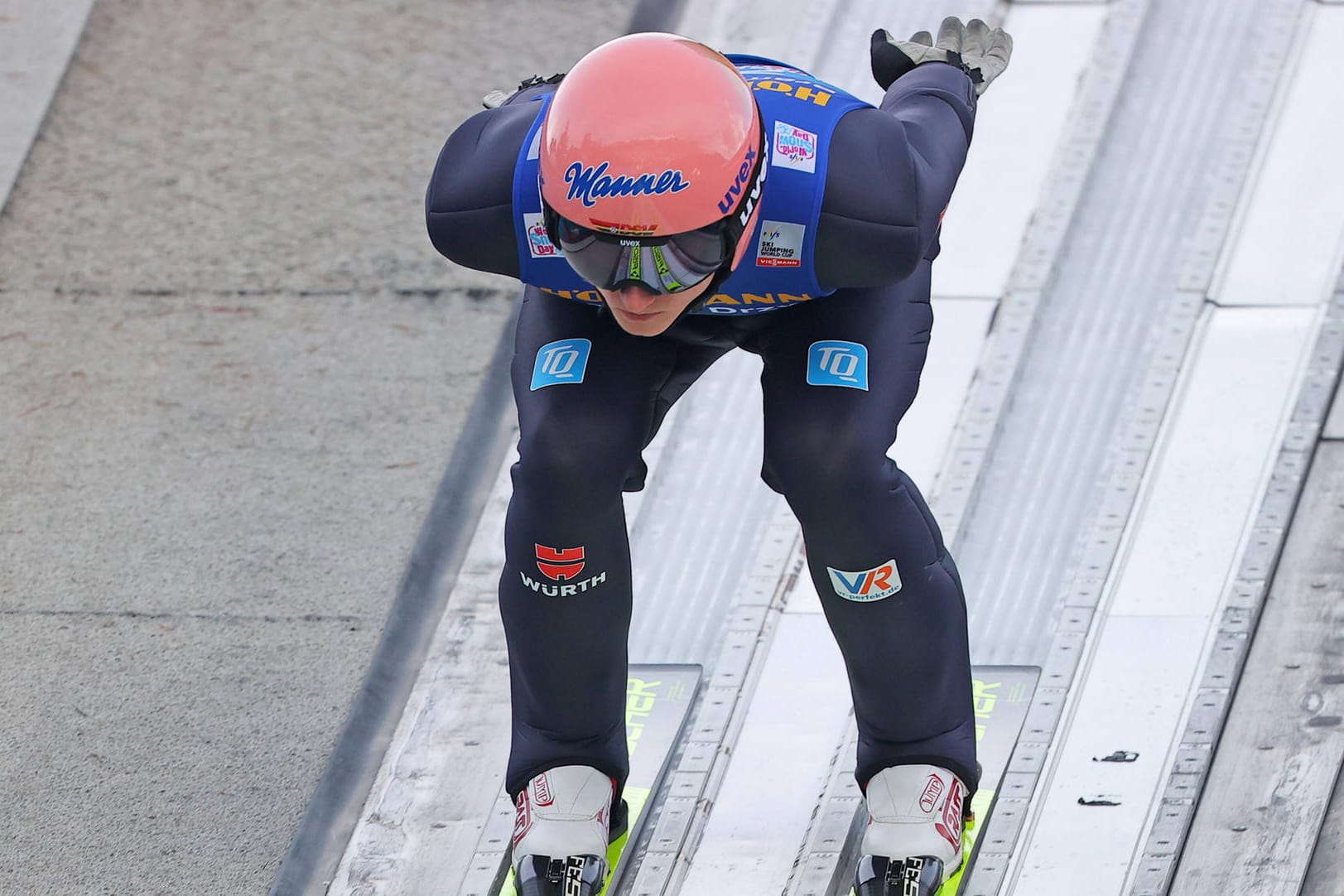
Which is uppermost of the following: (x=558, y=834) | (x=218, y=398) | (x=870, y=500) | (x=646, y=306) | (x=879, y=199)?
(x=879, y=199)

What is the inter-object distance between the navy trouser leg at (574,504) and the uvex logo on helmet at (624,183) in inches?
17.5

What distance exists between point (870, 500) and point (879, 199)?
1.61 ft

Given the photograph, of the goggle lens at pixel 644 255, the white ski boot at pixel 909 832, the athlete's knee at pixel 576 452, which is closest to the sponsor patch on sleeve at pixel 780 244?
the goggle lens at pixel 644 255

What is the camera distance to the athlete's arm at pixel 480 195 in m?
2.70

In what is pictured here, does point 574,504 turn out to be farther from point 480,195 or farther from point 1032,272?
point 1032,272

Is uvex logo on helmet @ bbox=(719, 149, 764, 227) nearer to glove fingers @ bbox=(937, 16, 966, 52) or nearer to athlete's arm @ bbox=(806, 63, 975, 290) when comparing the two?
athlete's arm @ bbox=(806, 63, 975, 290)

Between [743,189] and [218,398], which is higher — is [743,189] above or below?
above

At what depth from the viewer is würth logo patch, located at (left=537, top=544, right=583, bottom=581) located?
9.34 ft

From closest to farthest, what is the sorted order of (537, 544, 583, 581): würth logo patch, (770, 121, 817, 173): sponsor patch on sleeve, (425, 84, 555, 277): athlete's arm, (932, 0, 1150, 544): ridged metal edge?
(770, 121, 817, 173): sponsor patch on sleeve, (425, 84, 555, 277): athlete's arm, (537, 544, 583, 581): würth logo patch, (932, 0, 1150, 544): ridged metal edge

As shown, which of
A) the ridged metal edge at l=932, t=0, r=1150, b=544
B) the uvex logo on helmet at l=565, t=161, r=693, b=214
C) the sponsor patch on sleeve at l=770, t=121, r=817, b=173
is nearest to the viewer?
the uvex logo on helmet at l=565, t=161, r=693, b=214

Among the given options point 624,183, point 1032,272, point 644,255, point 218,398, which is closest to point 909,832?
point 644,255

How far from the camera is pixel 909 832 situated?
3061mm

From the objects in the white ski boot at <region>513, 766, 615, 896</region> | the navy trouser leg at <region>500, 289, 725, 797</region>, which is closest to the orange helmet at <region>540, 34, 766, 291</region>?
the navy trouser leg at <region>500, 289, 725, 797</region>

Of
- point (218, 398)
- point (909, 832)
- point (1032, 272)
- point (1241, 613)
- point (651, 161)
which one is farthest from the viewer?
point (1032, 272)
